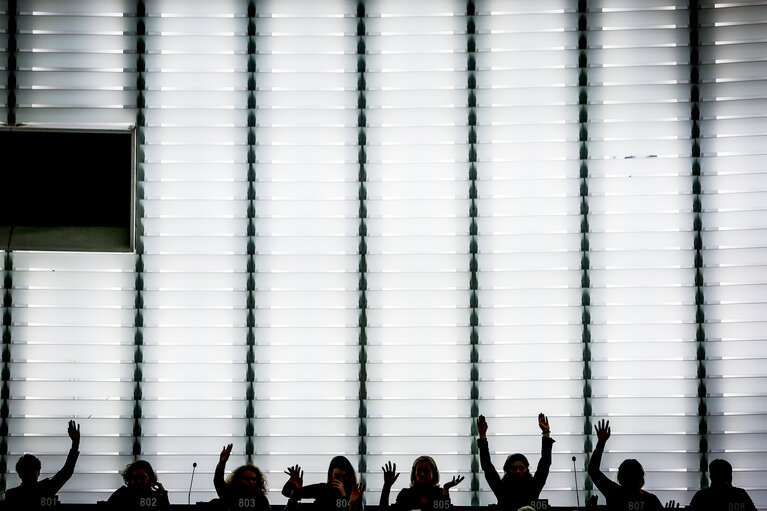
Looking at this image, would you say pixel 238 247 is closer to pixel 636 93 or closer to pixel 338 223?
pixel 338 223

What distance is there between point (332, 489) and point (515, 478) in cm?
130

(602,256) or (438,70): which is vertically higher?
(438,70)

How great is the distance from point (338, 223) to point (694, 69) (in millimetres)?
3194

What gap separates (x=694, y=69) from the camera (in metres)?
6.69

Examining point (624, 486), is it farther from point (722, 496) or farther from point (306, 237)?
point (306, 237)

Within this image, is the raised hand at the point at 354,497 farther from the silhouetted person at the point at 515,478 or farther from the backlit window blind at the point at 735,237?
the backlit window blind at the point at 735,237

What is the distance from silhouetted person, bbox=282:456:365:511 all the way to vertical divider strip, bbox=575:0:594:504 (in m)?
1.96

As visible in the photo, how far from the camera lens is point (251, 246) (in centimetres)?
663

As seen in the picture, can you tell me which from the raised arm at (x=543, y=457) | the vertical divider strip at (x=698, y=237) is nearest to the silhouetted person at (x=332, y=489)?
the raised arm at (x=543, y=457)

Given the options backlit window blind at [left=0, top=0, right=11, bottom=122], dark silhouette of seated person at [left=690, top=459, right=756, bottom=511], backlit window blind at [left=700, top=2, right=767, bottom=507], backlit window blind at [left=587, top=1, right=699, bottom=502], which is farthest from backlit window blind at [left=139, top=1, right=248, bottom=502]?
backlit window blind at [left=700, top=2, right=767, bottom=507]

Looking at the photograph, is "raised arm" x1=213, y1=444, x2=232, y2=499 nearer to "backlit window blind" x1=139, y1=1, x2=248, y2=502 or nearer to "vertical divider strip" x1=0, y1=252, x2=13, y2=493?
"backlit window blind" x1=139, y1=1, x2=248, y2=502

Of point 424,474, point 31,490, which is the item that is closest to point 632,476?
point 424,474

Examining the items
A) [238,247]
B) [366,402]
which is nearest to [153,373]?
[238,247]

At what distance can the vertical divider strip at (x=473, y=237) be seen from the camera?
650cm
